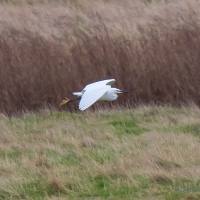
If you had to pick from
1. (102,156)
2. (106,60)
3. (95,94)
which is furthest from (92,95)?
(106,60)

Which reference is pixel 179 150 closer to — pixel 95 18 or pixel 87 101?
pixel 87 101

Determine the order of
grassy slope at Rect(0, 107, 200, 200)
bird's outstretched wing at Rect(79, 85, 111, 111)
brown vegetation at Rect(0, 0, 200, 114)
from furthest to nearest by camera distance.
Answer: brown vegetation at Rect(0, 0, 200, 114) → bird's outstretched wing at Rect(79, 85, 111, 111) → grassy slope at Rect(0, 107, 200, 200)

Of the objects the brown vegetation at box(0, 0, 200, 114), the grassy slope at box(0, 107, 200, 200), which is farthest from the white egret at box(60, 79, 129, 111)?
the brown vegetation at box(0, 0, 200, 114)

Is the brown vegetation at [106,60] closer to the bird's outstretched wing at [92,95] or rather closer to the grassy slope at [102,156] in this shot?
the grassy slope at [102,156]

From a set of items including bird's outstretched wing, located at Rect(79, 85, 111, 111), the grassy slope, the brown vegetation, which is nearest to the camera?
the grassy slope

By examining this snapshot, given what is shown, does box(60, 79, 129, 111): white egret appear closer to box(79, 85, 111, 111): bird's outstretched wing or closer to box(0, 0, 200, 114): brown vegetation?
box(79, 85, 111, 111): bird's outstretched wing

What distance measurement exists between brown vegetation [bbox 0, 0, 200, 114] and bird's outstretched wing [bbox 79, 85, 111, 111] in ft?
4.30

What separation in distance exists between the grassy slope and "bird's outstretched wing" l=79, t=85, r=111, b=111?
0.28 metres

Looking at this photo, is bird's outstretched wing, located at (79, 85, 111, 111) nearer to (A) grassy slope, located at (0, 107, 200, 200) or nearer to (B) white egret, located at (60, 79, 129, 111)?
(B) white egret, located at (60, 79, 129, 111)

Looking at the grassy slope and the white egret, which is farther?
the white egret

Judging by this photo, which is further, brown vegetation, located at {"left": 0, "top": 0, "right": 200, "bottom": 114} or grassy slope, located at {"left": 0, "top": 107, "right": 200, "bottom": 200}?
brown vegetation, located at {"left": 0, "top": 0, "right": 200, "bottom": 114}

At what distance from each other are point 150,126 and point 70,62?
1647 mm

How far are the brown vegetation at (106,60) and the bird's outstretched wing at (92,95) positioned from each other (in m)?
1.31

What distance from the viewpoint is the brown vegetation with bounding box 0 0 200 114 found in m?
7.18
